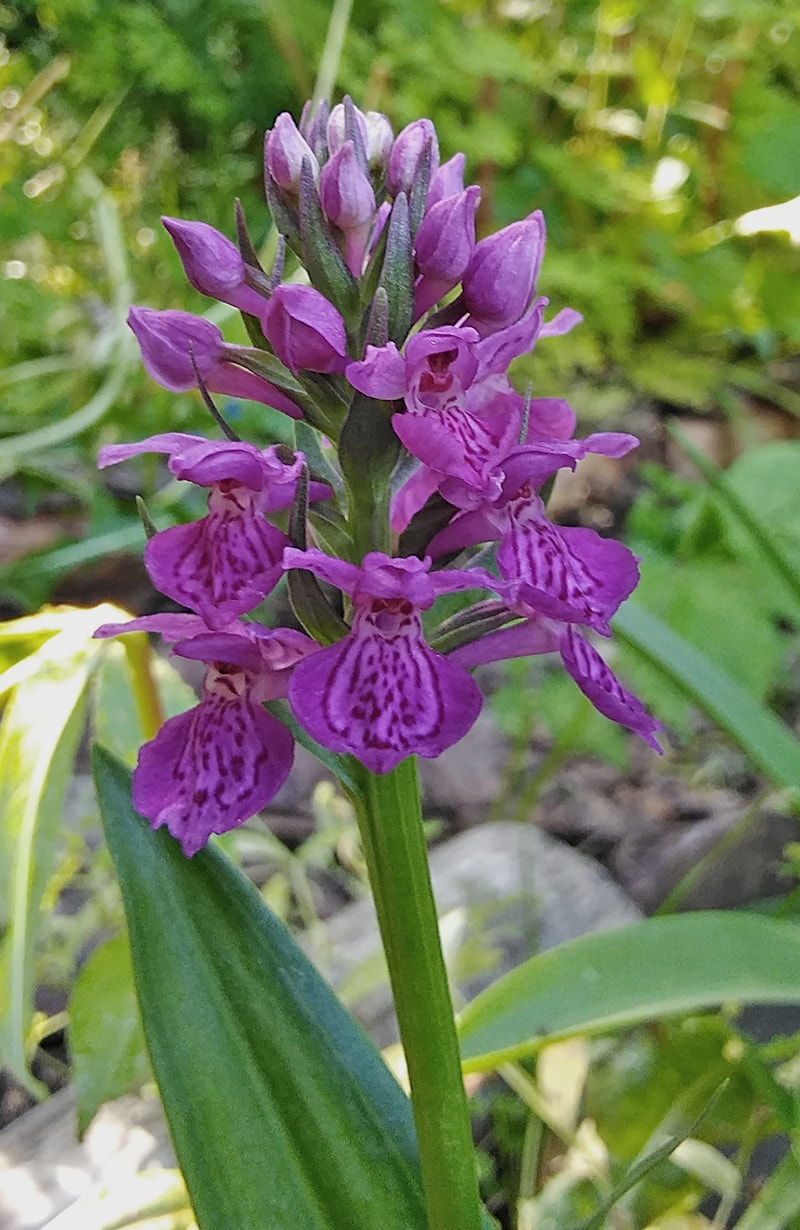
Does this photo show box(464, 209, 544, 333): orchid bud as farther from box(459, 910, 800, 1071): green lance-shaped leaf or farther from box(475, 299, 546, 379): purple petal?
box(459, 910, 800, 1071): green lance-shaped leaf

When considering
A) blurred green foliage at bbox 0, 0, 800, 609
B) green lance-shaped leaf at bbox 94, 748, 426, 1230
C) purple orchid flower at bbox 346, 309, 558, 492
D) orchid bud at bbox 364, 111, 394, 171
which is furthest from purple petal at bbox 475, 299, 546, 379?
blurred green foliage at bbox 0, 0, 800, 609

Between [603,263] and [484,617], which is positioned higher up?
[603,263]

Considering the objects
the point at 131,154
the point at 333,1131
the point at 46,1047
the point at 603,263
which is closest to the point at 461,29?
the point at 603,263

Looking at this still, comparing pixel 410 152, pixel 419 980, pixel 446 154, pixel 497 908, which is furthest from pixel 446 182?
pixel 446 154

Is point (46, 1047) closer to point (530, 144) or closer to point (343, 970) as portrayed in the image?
point (343, 970)

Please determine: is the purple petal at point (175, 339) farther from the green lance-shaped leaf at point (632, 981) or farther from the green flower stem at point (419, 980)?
the green lance-shaped leaf at point (632, 981)
